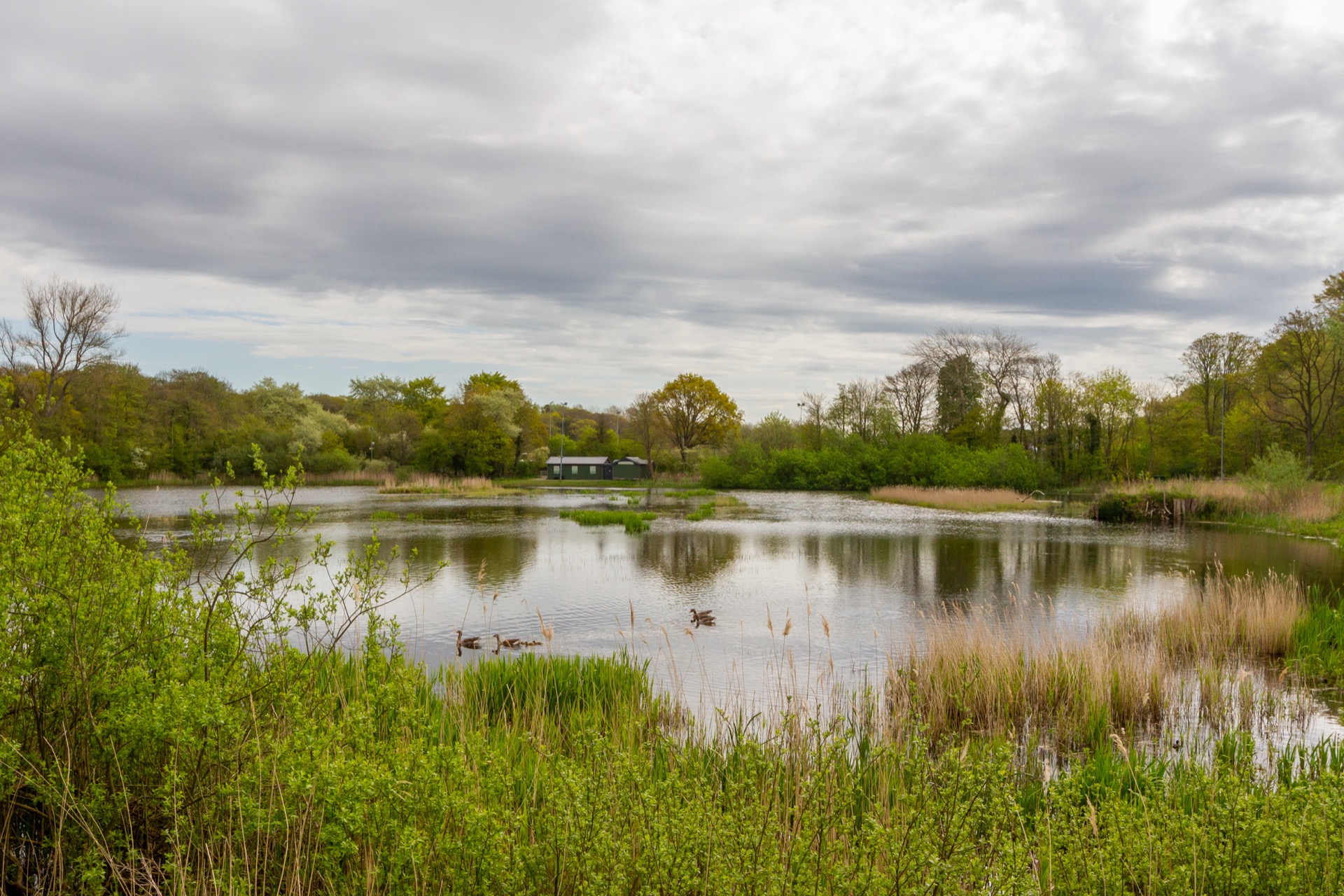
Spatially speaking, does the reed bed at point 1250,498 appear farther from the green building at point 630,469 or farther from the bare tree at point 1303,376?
the green building at point 630,469

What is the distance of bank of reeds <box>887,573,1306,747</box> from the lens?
6.56 meters

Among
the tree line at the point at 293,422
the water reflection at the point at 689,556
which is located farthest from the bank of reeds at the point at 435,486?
the water reflection at the point at 689,556

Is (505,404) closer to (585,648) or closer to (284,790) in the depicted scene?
(585,648)

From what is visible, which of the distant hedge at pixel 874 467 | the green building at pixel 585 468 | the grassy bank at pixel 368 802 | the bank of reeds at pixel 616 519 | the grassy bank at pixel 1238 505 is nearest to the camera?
the grassy bank at pixel 368 802

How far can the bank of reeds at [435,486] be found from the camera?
44.2 meters

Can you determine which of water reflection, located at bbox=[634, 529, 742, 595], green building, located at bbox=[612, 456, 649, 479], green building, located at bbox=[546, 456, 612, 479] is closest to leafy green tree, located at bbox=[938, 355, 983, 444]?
green building, located at bbox=[612, 456, 649, 479]

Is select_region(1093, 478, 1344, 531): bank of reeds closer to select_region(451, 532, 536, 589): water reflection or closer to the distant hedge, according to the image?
the distant hedge

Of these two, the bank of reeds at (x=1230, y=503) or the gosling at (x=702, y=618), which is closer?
the gosling at (x=702, y=618)

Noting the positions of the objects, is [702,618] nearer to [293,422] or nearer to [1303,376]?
[1303,376]

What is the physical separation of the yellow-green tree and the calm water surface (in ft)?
139

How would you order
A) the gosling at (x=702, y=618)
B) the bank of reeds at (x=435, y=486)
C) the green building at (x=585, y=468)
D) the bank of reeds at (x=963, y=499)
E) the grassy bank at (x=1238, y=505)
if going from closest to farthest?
the gosling at (x=702, y=618)
the grassy bank at (x=1238, y=505)
the bank of reeds at (x=963, y=499)
the bank of reeds at (x=435, y=486)
the green building at (x=585, y=468)

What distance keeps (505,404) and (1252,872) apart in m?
56.4

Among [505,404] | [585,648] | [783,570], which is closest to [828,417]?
[505,404]

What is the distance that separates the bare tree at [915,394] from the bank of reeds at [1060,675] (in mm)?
50021
